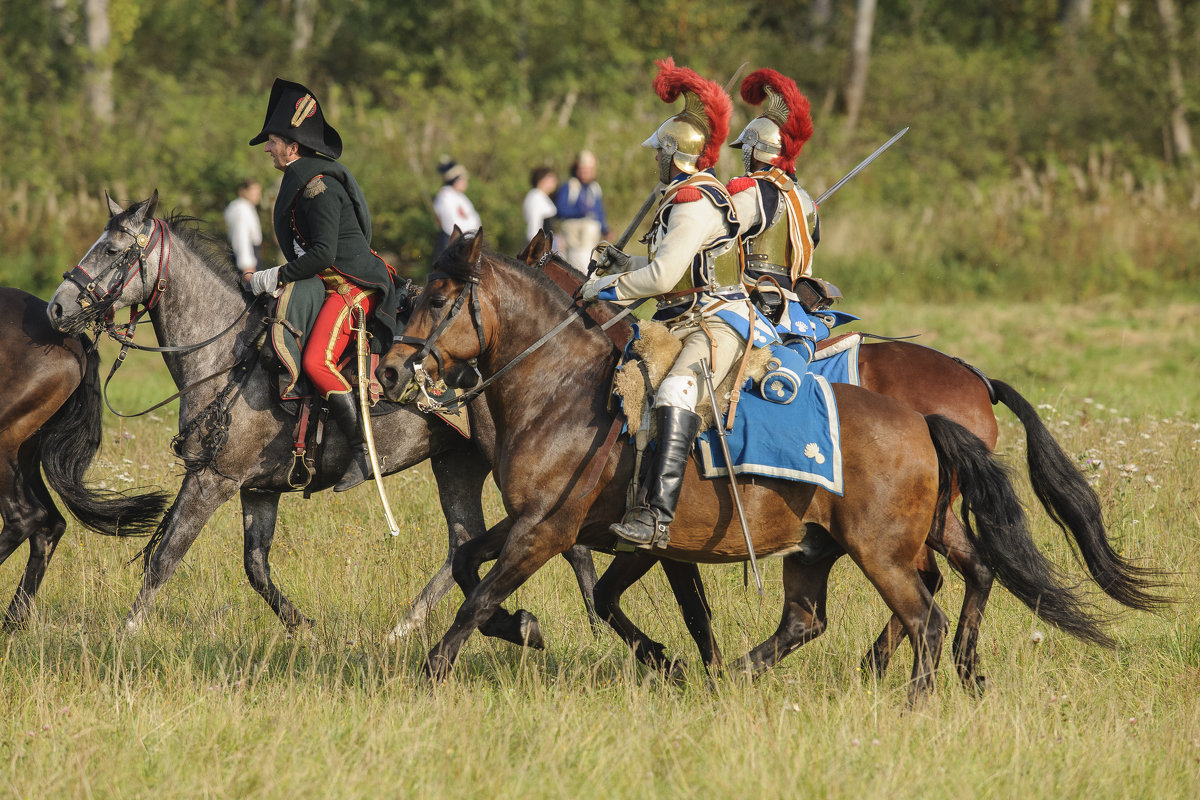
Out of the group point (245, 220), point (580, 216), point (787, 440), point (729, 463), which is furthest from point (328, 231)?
point (580, 216)

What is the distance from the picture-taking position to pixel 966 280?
17734mm

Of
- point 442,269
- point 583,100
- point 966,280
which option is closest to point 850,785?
point 442,269

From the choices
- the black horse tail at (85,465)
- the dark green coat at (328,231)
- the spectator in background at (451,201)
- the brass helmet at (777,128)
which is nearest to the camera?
the dark green coat at (328,231)

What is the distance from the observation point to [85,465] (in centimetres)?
682

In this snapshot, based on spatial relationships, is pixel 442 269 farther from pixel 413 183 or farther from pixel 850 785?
pixel 413 183

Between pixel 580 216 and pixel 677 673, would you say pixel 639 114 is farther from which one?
pixel 677 673

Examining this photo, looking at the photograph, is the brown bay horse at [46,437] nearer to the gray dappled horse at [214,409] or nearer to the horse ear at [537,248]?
the gray dappled horse at [214,409]

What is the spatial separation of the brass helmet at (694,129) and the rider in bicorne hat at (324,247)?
1.99 meters

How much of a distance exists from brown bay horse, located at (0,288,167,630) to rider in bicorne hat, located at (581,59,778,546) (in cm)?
324

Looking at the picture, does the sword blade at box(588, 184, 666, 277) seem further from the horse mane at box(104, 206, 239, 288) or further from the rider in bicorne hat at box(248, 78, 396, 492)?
the horse mane at box(104, 206, 239, 288)

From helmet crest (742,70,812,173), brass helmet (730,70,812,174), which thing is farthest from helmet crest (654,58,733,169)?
helmet crest (742,70,812,173)

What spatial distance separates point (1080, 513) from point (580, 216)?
9.57m

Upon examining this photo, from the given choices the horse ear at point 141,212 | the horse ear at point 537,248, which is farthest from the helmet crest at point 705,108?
the horse ear at point 141,212

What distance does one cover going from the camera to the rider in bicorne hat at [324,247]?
634 cm
